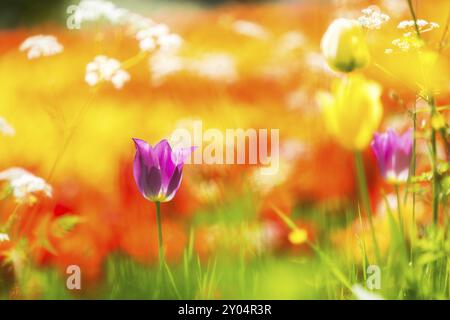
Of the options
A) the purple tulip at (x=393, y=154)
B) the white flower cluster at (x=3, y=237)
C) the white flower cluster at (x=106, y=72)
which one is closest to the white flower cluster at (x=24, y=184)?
the white flower cluster at (x=3, y=237)

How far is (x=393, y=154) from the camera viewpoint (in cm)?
84

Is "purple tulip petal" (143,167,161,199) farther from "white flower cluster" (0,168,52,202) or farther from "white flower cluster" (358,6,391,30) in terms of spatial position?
"white flower cluster" (358,6,391,30)

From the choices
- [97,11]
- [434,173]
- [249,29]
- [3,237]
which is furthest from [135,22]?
[434,173]

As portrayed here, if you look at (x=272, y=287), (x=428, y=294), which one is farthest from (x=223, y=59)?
(x=428, y=294)

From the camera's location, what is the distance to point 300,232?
0.87 m

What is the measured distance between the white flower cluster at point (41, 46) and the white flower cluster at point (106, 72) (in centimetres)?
6

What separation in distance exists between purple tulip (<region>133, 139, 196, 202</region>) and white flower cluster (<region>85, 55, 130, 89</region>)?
0.17 meters

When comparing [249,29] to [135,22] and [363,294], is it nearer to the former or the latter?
[135,22]

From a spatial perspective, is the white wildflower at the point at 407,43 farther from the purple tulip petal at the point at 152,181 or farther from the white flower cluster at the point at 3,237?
the white flower cluster at the point at 3,237

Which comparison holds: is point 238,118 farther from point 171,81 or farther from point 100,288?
point 100,288

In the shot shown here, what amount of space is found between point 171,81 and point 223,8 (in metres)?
0.15

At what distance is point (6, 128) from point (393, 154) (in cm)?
58

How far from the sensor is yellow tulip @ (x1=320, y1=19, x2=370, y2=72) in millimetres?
700

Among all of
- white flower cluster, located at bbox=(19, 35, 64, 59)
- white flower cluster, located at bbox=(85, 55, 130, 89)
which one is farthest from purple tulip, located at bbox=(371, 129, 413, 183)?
white flower cluster, located at bbox=(19, 35, 64, 59)
